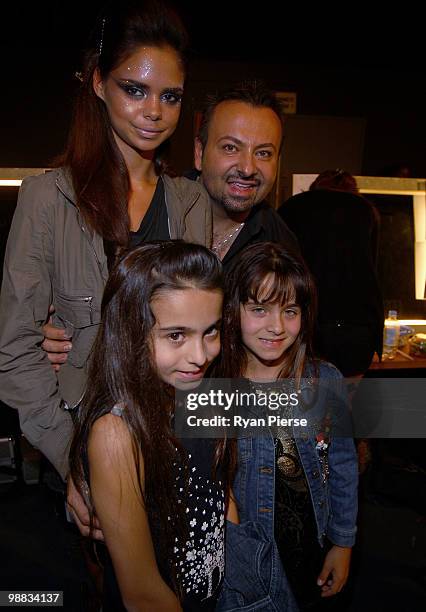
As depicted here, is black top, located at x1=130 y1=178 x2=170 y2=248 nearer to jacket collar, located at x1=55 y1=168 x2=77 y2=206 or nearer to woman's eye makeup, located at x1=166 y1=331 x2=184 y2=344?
jacket collar, located at x1=55 y1=168 x2=77 y2=206

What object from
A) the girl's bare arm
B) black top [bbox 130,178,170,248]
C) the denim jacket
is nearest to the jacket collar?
black top [bbox 130,178,170,248]

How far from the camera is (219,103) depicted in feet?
5.60

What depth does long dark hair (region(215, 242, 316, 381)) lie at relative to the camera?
139cm

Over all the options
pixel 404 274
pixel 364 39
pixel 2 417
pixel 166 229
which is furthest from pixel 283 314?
pixel 364 39

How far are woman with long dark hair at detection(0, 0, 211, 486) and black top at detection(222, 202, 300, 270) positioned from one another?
0.48 m

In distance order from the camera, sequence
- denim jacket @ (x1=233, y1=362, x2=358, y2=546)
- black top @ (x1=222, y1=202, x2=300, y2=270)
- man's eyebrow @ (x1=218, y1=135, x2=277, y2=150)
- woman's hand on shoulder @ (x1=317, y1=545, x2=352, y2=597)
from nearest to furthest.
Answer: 1. denim jacket @ (x1=233, y1=362, x2=358, y2=546)
2. woman's hand on shoulder @ (x1=317, y1=545, x2=352, y2=597)
3. man's eyebrow @ (x1=218, y1=135, x2=277, y2=150)
4. black top @ (x1=222, y1=202, x2=300, y2=270)

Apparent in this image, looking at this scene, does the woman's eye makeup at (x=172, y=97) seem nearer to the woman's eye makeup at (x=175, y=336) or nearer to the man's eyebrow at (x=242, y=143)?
the man's eyebrow at (x=242, y=143)

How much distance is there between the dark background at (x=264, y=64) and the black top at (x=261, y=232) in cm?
204

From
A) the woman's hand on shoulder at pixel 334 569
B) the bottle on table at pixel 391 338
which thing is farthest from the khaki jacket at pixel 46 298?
the bottle on table at pixel 391 338

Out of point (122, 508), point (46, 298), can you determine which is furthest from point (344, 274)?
point (122, 508)

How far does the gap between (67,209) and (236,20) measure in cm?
270

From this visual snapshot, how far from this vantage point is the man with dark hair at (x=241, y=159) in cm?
162

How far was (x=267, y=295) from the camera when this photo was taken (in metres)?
1.38

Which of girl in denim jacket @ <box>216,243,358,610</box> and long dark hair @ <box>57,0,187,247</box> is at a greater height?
long dark hair @ <box>57,0,187,247</box>
